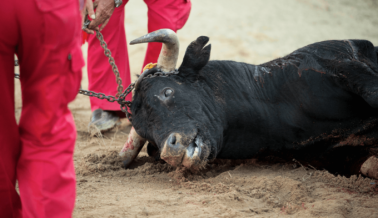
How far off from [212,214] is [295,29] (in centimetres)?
825

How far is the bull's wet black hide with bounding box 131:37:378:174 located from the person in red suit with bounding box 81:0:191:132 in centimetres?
111

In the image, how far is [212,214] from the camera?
→ 92.7 inches

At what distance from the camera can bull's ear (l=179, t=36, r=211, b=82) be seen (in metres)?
3.11

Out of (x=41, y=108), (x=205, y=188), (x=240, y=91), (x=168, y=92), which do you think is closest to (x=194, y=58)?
(x=168, y=92)

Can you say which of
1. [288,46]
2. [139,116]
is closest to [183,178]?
[139,116]

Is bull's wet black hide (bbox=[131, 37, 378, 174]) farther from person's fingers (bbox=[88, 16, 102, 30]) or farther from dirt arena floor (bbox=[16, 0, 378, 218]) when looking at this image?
person's fingers (bbox=[88, 16, 102, 30])

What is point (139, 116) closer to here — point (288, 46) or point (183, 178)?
point (183, 178)

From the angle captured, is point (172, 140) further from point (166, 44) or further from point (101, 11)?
point (101, 11)

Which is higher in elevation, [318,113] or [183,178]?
[318,113]

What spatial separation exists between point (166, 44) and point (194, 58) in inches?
10.6

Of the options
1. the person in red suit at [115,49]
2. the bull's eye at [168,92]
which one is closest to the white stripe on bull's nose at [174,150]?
the bull's eye at [168,92]

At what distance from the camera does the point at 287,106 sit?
322 cm

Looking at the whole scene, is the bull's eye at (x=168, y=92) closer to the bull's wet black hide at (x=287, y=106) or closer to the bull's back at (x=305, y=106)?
the bull's wet black hide at (x=287, y=106)

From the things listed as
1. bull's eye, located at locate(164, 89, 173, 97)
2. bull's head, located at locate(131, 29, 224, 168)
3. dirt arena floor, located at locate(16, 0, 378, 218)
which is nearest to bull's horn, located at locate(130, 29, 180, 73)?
bull's head, located at locate(131, 29, 224, 168)
